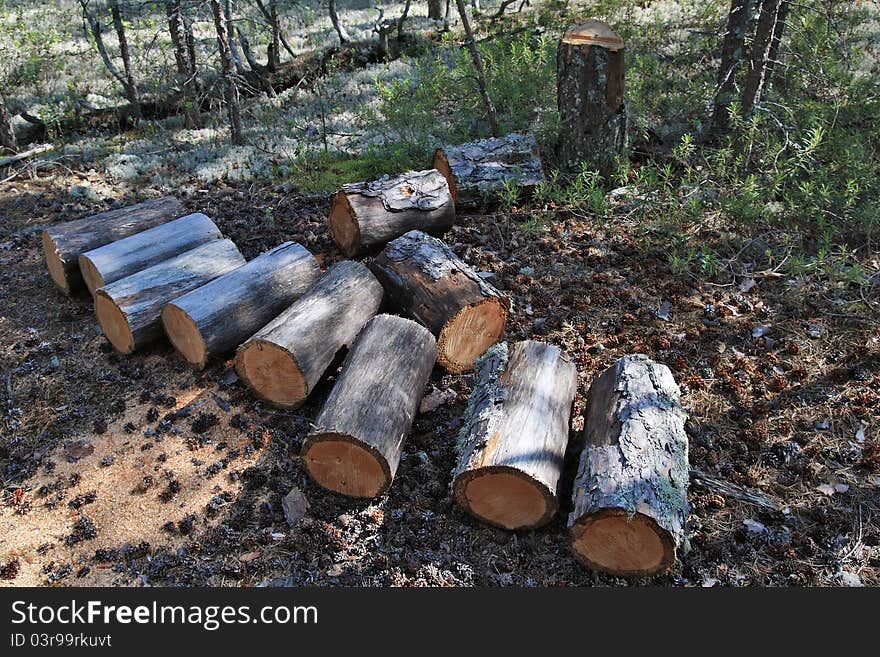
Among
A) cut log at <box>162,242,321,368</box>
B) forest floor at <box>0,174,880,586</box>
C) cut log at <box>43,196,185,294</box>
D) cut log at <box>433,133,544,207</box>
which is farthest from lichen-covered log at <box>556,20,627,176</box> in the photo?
cut log at <box>43,196,185,294</box>

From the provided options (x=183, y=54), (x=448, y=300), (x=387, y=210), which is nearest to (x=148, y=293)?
(x=387, y=210)

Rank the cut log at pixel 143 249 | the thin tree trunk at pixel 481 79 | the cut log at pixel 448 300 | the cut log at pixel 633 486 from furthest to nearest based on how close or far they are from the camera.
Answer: the thin tree trunk at pixel 481 79, the cut log at pixel 143 249, the cut log at pixel 448 300, the cut log at pixel 633 486

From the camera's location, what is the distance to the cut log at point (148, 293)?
5.30 metres

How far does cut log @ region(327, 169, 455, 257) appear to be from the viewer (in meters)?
6.15

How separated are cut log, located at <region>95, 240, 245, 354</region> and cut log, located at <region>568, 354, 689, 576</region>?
3.52m

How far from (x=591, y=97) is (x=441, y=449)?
4312 millimetres

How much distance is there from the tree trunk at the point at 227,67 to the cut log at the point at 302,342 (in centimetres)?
487

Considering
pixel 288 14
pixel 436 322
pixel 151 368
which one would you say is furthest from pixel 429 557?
pixel 288 14

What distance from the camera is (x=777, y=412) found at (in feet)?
15.2

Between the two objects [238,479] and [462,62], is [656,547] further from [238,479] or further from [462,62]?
[462,62]

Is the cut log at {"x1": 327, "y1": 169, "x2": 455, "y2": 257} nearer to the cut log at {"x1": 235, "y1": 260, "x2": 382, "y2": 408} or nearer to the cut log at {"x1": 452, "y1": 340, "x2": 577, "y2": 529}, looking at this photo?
the cut log at {"x1": 235, "y1": 260, "x2": 382, "y2": 408}

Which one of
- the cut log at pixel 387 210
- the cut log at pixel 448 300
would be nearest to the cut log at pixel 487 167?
the cut log at pixel 387 210

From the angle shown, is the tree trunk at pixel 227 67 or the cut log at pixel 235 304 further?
the tree trunk at pixel 227 67

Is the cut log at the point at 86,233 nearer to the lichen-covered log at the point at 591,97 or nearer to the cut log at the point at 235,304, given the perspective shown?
the cut log at the point at 235,304
